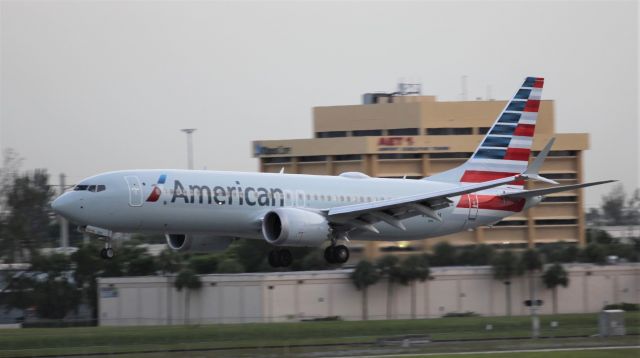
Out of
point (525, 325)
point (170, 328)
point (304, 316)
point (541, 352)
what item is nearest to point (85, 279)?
point (304, 316)

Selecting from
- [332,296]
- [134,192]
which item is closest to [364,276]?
[332,296]

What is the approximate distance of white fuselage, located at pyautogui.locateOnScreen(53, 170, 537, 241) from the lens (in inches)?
Answer: 1551

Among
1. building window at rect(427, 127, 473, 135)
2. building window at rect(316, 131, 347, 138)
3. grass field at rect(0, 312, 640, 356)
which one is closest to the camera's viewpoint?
grass field at rect(0, 312, 640, 356)

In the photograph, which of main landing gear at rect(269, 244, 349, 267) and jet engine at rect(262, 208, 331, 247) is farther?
main landing gear at rect(269, 244, 349, 267)

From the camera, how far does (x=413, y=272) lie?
66750 mm

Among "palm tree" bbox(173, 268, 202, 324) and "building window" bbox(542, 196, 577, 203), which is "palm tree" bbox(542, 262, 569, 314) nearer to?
"palm tree" bbox(173, 268, 202, 324)

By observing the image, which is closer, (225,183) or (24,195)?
(225,183)

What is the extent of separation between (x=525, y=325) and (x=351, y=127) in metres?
50.9

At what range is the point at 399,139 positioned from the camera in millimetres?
94000

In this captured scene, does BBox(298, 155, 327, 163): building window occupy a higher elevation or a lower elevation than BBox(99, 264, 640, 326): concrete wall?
higher

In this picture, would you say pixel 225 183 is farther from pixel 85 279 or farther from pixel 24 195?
pixel 24 195

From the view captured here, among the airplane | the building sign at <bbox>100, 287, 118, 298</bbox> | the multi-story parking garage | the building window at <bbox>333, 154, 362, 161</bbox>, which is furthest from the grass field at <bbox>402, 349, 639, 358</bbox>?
the building window at <bbox>333, 154, 362, 161</bbox>

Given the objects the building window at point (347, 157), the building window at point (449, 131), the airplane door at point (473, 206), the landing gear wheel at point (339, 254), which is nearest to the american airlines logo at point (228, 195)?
the landing gear wheel at point (339, 254)

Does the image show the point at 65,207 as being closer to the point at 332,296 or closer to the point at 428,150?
the point at 332,296
